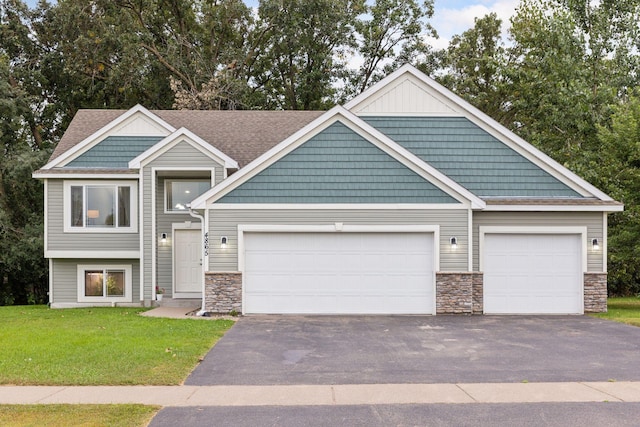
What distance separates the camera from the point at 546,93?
78.5ft

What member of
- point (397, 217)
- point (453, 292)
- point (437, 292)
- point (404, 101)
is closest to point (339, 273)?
point (397, 217)

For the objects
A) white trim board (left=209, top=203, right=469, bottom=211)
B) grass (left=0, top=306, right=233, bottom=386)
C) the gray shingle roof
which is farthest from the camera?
the gray shingle roof

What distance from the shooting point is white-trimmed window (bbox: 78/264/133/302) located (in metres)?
16.3

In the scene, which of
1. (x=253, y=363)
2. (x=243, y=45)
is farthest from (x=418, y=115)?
(x=243, y=45)

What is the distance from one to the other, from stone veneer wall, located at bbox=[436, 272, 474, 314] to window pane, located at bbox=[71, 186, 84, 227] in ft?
35.3

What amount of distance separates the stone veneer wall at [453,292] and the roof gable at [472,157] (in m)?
2.60

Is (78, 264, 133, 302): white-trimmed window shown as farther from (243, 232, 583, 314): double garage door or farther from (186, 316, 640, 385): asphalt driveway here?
(186, 316, 640, 385): asphalt driveway

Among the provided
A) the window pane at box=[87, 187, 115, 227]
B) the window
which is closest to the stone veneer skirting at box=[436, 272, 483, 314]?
the window

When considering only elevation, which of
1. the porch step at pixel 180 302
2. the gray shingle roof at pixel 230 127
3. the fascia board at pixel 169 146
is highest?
the gray shingle roof at pixel 230 127

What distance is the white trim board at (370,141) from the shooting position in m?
13.2

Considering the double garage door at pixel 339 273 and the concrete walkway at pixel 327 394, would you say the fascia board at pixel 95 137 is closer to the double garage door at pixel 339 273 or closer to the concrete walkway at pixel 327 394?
the double garage door at pixel 339 273

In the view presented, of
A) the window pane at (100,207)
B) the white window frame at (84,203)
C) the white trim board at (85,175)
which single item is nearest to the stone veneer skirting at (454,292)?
the white window frame at (84,203)

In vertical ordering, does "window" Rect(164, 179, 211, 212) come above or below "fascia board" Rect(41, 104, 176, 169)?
below

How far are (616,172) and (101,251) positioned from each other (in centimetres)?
1682
